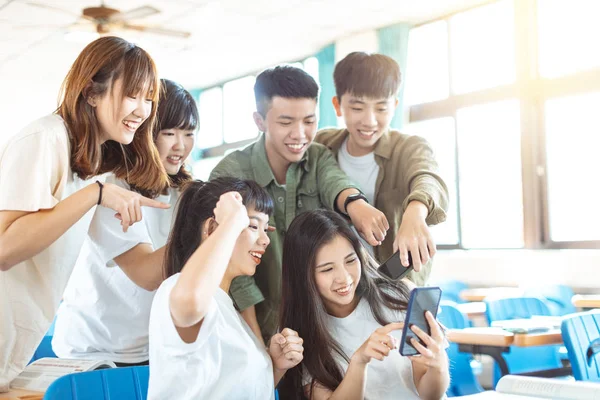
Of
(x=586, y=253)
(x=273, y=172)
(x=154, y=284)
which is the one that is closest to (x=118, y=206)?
(x=154, y=284)

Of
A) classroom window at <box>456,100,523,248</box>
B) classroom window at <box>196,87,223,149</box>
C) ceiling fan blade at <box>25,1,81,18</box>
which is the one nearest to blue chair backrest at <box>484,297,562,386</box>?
classroom window at <box>456,100,523,248</box>

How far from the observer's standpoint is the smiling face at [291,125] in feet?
7.00

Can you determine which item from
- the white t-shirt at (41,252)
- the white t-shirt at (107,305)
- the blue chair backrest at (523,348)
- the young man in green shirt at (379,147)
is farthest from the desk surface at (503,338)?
the white t-shirt at (41,252)

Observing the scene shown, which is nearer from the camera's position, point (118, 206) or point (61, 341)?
point (118, 206)

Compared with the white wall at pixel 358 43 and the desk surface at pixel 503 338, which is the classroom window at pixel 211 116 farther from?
the desk surface at pixel 503 338

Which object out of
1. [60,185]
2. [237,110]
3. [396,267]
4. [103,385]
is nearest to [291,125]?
[396,267]

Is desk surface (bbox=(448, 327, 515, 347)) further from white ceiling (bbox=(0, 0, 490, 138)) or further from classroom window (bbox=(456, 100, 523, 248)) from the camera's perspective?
white ceiling (bbox=(0, 0, 490, 138))

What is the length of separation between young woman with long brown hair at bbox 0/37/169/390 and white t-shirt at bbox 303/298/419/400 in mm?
694

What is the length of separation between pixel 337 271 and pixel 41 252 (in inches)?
32.6

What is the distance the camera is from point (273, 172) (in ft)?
7.37

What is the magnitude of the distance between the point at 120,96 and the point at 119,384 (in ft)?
2.45

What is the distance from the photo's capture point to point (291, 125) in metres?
2.14

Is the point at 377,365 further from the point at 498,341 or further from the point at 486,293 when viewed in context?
the point at 486,293

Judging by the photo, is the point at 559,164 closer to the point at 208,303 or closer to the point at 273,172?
the point at 273,172
